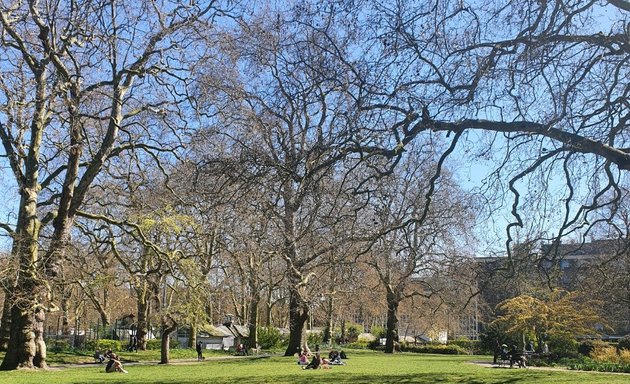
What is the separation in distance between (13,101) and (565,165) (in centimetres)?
1291

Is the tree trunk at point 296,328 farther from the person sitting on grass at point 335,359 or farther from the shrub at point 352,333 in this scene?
the shrub at point 352,333

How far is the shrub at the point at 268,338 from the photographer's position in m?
46.8

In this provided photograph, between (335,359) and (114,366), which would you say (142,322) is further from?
(114,366)

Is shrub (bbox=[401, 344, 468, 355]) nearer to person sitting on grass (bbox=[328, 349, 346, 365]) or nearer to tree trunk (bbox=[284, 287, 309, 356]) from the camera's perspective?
tree trunk (bbox=[284, 287, 309, 356])

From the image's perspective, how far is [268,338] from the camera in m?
47.2

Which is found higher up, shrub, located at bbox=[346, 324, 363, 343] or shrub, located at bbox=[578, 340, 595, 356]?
shrub, located at bbox=[578, 340, 595, 356]

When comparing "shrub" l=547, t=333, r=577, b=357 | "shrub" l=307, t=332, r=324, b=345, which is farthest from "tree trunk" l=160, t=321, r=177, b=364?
"shrub" l=307, t=332, r=324, b=345

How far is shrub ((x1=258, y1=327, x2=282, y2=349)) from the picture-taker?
4678cm

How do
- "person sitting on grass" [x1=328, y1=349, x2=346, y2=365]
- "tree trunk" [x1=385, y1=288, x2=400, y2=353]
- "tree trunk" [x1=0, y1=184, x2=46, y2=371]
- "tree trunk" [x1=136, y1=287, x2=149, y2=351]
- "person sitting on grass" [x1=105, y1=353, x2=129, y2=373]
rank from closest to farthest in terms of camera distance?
"tree trunk" [x1=0, y1=184, x2=46, y2=371] → "person sitting on grass" [x1=105, y1=353, x2=129, y2=373] → "person sitting on grass" [x1=328, y1=349, x2=346, y2=365] → "tree trunk" [x1=136, y1=287, x2=149, y2=351] → "tree trunk" [x1=385, y1=288, x2=400, y2=353]

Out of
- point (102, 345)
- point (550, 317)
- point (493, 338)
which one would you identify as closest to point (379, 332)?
point (493, 338)

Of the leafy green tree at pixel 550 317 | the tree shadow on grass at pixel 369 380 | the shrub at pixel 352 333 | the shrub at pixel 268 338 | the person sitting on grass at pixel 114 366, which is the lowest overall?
the shrub at pixel 352 333

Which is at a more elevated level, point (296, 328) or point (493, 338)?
point (296, 328)

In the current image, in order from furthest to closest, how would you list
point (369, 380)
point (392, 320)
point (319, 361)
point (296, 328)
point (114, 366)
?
point (392, 320), point (296, 328), point (319, 361), point (114, 366), point (369, 380)

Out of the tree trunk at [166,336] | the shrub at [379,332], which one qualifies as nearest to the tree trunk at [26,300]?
the tree trunk at [166,336]
